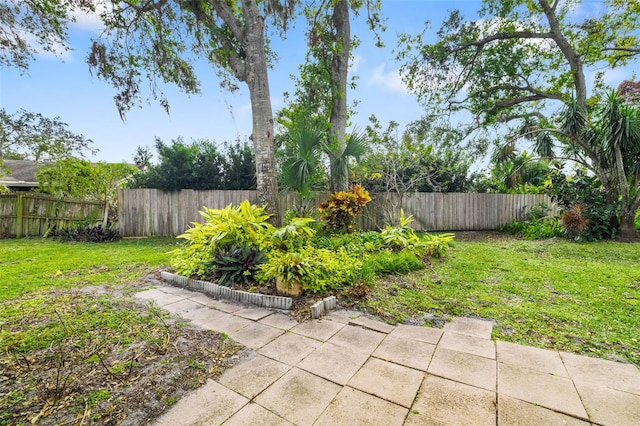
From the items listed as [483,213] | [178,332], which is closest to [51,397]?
[178,332]

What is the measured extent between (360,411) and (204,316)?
1681 millimetres

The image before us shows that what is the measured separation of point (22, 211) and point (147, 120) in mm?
4450

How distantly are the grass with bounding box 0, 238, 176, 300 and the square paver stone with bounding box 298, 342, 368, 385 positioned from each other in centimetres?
297

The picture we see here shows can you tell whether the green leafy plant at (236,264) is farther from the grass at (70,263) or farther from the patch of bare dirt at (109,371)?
the grass at (70,263)

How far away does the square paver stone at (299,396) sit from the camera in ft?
4.20

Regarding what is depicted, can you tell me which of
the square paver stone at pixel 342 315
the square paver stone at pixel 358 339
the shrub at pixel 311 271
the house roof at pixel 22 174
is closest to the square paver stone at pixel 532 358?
the square paver stone at pixel 358 339

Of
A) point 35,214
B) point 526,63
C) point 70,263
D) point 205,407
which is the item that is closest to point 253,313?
point 205,407

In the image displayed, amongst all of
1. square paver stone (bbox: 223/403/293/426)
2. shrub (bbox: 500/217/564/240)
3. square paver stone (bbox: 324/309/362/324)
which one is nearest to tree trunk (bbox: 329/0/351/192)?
square paver stone (bbox: 324/309/362/324)

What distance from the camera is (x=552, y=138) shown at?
7082 mm

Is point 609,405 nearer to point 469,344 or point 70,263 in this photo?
point 469,344

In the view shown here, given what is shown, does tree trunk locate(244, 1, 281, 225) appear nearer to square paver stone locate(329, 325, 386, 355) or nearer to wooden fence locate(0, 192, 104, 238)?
square paver stone locate(329, 325, 386, 355)

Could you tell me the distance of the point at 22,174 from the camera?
13.1 metres

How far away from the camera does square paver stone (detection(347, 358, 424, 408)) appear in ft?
4.58

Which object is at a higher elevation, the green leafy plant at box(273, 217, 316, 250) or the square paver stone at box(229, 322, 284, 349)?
the green leafy plant at box(273, 217, 316, 250)
